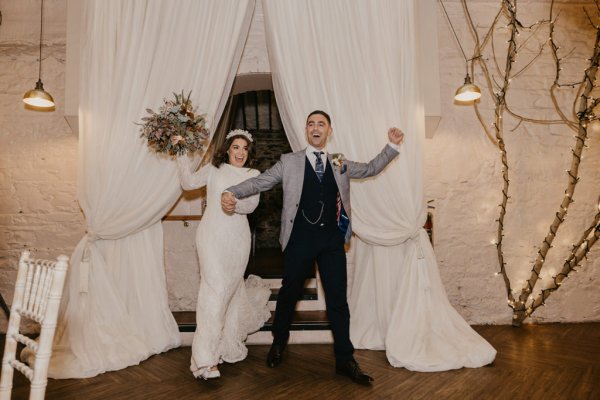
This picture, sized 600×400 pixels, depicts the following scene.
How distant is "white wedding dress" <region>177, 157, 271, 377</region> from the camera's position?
9.09ft

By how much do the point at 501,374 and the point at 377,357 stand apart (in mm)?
923

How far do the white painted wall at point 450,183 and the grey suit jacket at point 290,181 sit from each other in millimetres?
1611

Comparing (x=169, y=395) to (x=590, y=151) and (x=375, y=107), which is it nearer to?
(x=375, y=107)

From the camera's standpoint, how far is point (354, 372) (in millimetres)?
2684

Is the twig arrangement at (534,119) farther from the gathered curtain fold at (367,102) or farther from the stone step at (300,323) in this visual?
the stone step at (300,323)

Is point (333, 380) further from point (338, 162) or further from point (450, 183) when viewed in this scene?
point (450, 183)

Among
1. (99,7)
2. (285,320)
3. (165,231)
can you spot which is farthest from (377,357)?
(99,7)

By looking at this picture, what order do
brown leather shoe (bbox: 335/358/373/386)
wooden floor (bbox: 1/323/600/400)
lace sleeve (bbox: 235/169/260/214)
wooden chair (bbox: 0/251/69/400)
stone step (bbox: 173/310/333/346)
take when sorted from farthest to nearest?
stone step (bbox: 173/310/333/346) < lace sleeve (bbox: 235/169/260/214) < brown leather shoe (bbox: 335/358/373/386) < wooden floor (bbox: 1/323/600/400) < wooden chair (bbox: 0/251/69/400)

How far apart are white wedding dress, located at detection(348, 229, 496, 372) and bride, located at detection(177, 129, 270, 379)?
1.16 metres

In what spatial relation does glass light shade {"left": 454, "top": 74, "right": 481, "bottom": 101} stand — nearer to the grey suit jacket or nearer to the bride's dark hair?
the grey suit jacket

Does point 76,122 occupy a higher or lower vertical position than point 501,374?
higher

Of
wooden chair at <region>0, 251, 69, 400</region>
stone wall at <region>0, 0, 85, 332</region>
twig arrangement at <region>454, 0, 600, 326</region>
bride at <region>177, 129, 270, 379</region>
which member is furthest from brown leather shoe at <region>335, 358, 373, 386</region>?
stone wall at <region>0, 0, 85, 332</region>

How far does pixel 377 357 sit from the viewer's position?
10.5 feet

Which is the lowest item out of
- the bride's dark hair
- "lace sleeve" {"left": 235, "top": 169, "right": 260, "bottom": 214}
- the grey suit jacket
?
"lace sleeve" {"left": 235, "top": 169, "right": 260, "bottom": 214}
